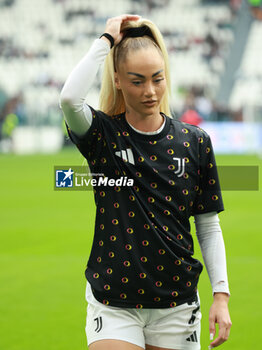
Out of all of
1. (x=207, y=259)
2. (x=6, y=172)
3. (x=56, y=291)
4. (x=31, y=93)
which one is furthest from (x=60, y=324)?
(x=31, y=93)

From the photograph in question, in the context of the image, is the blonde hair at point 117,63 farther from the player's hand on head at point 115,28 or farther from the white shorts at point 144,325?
the white shorts at point 144,325

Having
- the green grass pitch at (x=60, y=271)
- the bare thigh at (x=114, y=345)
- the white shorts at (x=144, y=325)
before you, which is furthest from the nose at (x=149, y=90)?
the green grass pitch at (x=60, y=271)

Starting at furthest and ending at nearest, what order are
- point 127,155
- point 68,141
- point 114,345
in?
point 68,141, point 127,155, point 114,345

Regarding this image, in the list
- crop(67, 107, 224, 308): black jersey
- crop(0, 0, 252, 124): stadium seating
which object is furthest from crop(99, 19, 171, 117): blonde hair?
crop(0, 0, 252, 124): stadium seating

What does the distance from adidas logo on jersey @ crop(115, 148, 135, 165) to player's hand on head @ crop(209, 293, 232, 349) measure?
615 millimetres

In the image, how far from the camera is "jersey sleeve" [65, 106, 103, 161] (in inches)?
92.9

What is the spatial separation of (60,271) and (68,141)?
7.90 metres

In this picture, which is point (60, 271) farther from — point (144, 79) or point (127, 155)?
point (144, 79)

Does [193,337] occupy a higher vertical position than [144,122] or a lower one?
lower

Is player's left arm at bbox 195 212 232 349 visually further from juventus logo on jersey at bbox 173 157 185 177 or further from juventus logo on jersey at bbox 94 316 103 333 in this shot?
juventus logo on jersey at bbox 94 316 103 333

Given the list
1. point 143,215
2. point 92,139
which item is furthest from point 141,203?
point 92,139

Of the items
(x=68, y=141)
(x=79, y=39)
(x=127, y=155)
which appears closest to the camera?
(x=127, y=155)

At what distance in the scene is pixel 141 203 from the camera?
2.36 meters

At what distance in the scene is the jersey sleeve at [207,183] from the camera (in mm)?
2494
